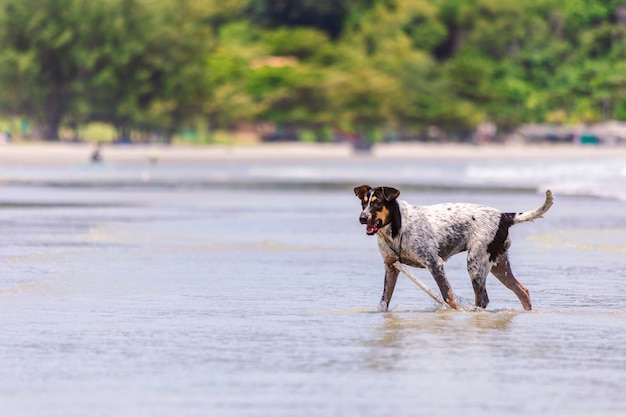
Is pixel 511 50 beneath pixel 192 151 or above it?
above

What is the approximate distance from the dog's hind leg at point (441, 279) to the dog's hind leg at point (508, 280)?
2.02ft

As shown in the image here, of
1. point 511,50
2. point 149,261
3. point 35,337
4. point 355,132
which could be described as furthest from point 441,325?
point 511,50

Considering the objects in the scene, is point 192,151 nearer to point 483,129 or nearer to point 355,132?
point 355,132

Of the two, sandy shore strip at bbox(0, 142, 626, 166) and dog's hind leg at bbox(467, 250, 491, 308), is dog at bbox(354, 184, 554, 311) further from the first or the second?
sandy shore strip at bbox(0, 142, 626, 166)

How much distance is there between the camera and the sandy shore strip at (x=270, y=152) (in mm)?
85625

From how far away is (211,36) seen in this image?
126875mm

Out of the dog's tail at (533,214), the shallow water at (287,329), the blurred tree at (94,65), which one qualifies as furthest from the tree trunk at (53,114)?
the dog's tail at (533,214)

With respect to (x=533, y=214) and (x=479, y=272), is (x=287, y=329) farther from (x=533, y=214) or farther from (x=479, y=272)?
(x=533, y=214)

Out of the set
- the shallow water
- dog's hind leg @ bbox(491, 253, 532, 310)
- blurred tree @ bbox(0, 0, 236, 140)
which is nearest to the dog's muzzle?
the shallow water

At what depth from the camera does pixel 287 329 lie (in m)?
12.8

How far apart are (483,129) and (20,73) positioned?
158 ft

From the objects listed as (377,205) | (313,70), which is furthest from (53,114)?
(377,205)

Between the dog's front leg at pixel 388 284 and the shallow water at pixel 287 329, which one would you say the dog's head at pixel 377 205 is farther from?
the shallow water at pixel 287 329

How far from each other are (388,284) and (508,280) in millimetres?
1208
